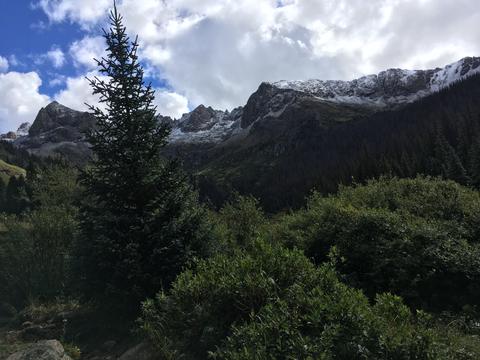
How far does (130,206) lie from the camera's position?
14.6 meters

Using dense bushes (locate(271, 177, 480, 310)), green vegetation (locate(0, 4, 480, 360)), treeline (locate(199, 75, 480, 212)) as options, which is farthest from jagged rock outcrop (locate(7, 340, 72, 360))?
treeline (locate(199, 75, 480, 212))

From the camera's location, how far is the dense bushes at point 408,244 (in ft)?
33.2

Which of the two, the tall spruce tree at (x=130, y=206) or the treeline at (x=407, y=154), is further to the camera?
the treeline at (x=407, y=154)

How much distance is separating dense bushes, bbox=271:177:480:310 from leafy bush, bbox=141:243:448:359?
2.54 metres

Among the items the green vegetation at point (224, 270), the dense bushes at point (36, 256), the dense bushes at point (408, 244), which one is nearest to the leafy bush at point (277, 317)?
the green vegetation at point (224, 270)

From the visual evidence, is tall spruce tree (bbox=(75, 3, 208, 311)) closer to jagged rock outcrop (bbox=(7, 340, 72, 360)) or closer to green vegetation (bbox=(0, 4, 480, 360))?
green vegetation (bbox=(0, 4, 480, 360))

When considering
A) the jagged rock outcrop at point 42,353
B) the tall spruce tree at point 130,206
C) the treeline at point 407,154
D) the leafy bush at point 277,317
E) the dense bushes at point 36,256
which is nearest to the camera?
the leafy bush at point 277,317

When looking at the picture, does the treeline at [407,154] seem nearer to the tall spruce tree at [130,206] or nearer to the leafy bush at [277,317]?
the tall spruce tree at [130,206]

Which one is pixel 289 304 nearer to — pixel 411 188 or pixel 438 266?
pixel 438 266

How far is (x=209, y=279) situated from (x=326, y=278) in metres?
2.51

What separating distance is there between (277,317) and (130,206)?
31.3 ft

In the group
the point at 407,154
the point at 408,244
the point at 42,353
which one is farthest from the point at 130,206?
the point at 407,154

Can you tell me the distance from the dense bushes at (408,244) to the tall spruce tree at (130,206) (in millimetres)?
3999

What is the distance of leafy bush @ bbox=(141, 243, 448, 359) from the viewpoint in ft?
18.5
